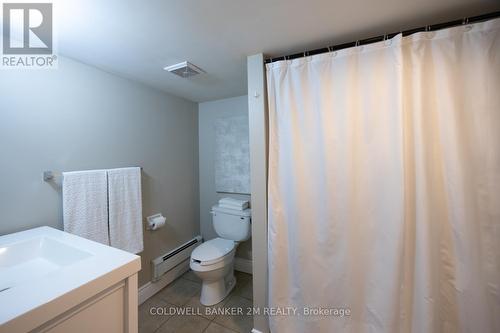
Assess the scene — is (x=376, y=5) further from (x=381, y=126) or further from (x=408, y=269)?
(x=408, y=269)

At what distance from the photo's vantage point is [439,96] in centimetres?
112

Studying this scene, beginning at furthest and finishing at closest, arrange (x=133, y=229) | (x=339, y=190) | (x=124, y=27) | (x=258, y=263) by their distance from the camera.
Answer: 1. (x=133, y=229)
2. (x=258, y=263)
3. (x=339, y=190)
4. (x=124, y=27)

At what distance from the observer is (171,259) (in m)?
2.31

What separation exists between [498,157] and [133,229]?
250 centimetres

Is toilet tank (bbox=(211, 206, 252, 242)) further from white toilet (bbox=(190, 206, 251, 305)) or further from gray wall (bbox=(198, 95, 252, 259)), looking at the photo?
gray wall (bbox=(198, 95, 252, 259))

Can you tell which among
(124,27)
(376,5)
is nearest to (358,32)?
(376,5)

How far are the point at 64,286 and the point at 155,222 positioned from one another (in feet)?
4.59

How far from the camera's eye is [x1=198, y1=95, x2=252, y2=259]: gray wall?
8.64 ft

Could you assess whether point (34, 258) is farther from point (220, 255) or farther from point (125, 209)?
point (220, 255)

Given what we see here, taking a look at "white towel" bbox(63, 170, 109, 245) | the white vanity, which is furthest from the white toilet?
the white vanity

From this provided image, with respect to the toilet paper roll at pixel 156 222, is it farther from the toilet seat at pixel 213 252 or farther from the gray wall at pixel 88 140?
the toilet seat at pixel 213 252

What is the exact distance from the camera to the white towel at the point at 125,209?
172 centimetres

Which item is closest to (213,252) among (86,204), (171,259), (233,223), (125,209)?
(233,223)

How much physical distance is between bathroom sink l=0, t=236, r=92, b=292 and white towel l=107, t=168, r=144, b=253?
0.54m
